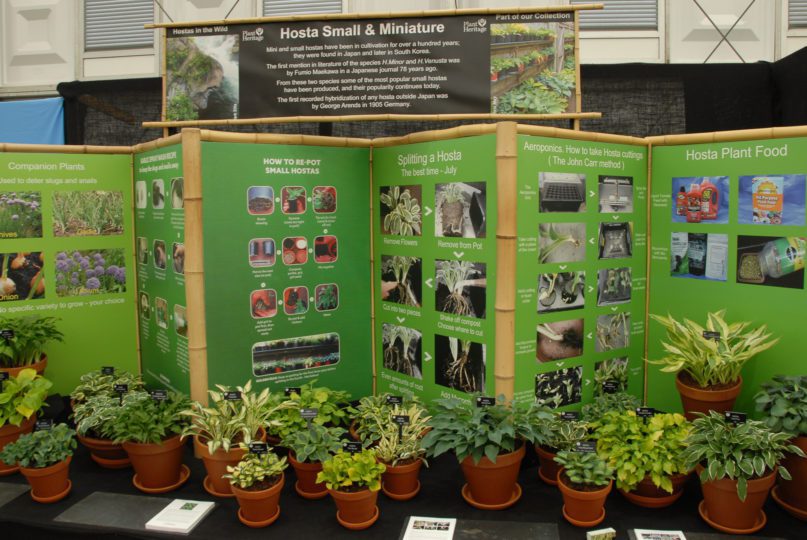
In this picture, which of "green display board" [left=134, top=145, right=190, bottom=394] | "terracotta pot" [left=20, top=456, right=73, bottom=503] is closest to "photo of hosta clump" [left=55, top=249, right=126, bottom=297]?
"green display board" [left=134, top=145, right=190, bottom=394]

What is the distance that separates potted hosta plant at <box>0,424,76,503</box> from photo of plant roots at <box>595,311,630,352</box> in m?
2.68

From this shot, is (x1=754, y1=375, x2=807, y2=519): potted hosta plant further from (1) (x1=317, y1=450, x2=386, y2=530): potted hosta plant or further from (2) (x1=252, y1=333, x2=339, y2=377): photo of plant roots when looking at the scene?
(2) (x1=252, y1=333, x2=339, y2=377): photo of plant roots

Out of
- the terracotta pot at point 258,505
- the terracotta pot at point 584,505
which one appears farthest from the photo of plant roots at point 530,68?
the terracotta pot at point 258,505

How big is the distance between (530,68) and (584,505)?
2173 millimetres

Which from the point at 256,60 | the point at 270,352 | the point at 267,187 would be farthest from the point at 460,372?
the point at 256,60

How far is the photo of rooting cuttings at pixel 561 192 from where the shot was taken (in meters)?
2.85

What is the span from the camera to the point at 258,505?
97.8 inches

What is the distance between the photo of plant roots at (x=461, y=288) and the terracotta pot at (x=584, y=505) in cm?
89

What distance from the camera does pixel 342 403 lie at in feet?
10.9

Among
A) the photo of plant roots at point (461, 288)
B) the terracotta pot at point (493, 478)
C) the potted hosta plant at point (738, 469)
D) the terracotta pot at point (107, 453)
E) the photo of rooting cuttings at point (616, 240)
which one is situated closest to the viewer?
the potted hosta plant at point (738, 469)

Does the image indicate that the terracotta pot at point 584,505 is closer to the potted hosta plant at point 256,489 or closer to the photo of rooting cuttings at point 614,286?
the photo of rooting cuttings at point 614,286

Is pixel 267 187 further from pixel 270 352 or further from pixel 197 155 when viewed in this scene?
pixel 270 352

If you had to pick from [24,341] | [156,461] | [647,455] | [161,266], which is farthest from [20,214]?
[647,455]

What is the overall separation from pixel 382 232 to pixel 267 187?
69 cm
